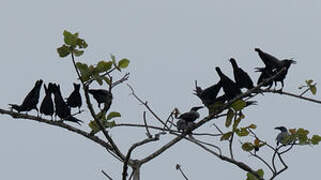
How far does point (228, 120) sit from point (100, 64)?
126 cm

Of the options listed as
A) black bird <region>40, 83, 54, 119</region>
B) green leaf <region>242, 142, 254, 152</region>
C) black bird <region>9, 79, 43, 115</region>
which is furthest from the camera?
black bird <region>40, 83, 54, 119</region>

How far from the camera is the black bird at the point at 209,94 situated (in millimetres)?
6078

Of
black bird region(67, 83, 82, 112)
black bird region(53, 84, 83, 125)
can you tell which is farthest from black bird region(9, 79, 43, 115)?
black bird region(67, 83, 82, 112)

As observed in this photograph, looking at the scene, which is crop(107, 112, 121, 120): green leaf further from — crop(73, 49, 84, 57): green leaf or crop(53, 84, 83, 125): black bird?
crop(53, 84, 83, 125): black bird

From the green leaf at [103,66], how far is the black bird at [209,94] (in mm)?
1253

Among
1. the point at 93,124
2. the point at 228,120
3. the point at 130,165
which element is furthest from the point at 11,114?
the point at 228,120

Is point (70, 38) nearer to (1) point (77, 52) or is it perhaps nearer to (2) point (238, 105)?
(1) point (77, 52)

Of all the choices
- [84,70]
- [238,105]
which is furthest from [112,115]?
[238,105]

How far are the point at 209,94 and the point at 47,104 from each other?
2.31 meters

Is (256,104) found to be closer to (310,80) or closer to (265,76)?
(310,80)

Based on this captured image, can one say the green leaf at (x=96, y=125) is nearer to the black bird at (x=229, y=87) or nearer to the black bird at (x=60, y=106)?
the black bird at (x=229, y=87)

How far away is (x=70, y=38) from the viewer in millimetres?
4859

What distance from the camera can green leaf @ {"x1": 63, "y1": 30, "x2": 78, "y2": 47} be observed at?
483cm

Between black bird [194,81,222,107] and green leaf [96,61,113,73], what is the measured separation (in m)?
1.25
